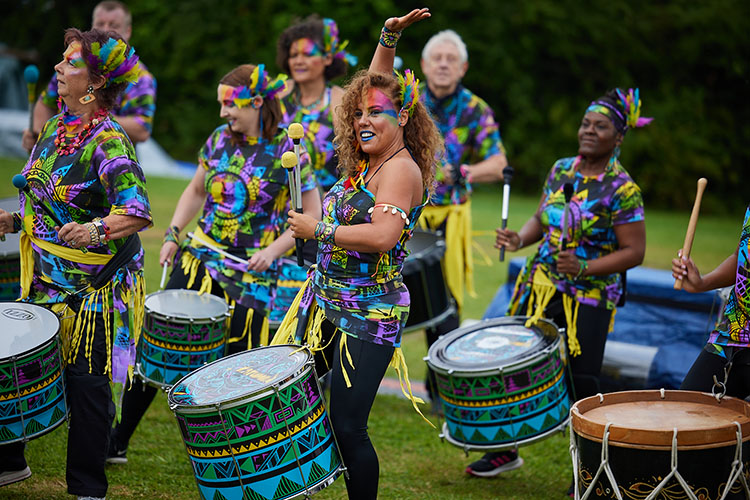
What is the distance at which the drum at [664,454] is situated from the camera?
2.91 m

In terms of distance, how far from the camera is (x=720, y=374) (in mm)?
3508

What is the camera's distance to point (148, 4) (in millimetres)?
Result: 17297

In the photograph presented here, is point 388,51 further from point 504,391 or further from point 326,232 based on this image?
point 504,391

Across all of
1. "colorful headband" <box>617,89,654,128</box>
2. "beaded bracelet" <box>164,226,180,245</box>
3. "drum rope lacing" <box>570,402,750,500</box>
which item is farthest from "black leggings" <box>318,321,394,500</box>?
"colorful headband" <box>617,89,654,128</box>

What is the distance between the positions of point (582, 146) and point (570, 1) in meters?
13.0

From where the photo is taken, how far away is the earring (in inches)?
145

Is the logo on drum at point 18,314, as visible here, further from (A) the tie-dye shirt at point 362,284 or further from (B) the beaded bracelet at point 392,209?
(B) the beaded bracelet at point 392,209

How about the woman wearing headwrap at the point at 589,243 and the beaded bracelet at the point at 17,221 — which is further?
the woman wearing headwrap at the point at 589,243

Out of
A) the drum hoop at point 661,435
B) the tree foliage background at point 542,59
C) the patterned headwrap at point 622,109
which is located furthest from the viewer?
the tree foliage background at point 542,59

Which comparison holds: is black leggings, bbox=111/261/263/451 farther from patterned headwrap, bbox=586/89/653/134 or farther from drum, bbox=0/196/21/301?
patterned headwrap, bbox=586/89/653/134

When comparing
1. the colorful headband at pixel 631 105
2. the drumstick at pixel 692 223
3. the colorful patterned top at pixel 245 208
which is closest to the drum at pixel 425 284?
the colorful patterned top at pixel 245 208

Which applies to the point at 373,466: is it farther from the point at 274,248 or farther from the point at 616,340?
the point at 616,340

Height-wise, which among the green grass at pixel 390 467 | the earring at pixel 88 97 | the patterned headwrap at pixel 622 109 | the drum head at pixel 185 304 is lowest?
the green grass at pixel 390 467

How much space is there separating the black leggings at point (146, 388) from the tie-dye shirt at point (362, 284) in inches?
42.9
